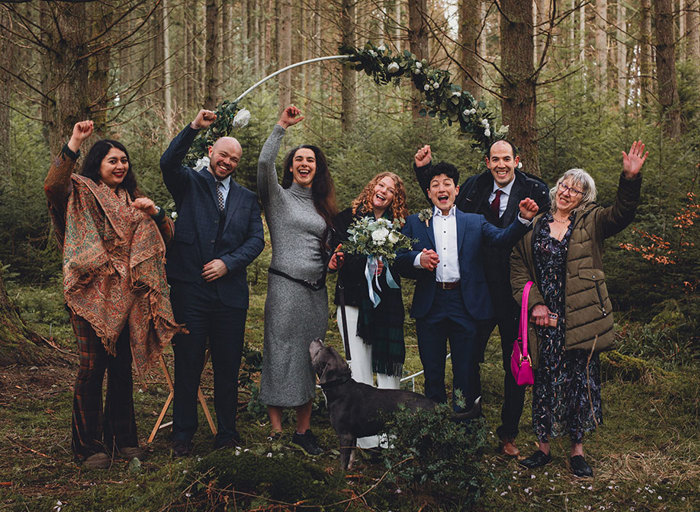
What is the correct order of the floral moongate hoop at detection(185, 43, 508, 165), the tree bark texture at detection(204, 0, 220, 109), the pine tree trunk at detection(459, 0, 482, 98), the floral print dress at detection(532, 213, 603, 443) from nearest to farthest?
the floral print dress at detection(532, 213, 603, 443) → the floral moongate hoop at detection(185, 43, 508, 165) → the pine tree trunk at detection(459, 0, 482, 98) → the tree bark texture at detection(204, 0, 220, 109)

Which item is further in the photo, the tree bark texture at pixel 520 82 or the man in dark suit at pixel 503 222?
the tree bark texture at pixel 520 82

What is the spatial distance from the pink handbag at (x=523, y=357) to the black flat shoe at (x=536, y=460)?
625mm

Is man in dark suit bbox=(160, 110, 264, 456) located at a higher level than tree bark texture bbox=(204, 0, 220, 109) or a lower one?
lower

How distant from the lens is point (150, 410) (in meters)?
5.25

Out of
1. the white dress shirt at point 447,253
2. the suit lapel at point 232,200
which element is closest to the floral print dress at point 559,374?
the white dress shirt at point 447,253

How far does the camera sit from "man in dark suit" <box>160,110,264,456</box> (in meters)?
4.16

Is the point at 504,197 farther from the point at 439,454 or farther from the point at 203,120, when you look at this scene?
the point at 203,120

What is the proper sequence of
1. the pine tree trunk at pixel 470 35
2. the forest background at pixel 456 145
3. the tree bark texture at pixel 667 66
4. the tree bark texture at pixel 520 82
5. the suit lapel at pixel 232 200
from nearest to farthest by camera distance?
the suit lapel at pixel 232 200 → the forest background at pixel 456 145 → the tree bark texture at pixel 520 82 → the tree bark texture at pixel 667 66 → the pine tree trunk at pixel 470 35

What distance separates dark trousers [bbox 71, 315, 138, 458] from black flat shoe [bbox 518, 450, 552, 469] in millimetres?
2912

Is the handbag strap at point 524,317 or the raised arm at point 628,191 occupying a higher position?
the raised arm at point 628,191

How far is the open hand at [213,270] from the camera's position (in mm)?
4125

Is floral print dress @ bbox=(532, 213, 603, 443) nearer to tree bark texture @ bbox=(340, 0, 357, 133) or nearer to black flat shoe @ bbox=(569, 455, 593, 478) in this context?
black flat shoe @ bbox=(569, 455, 593, 478)

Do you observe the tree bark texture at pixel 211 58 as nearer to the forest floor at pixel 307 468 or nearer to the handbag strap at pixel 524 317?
the forest floor at pixel 307 468

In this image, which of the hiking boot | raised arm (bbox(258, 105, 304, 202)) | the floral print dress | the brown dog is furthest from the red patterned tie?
the hiking boot
